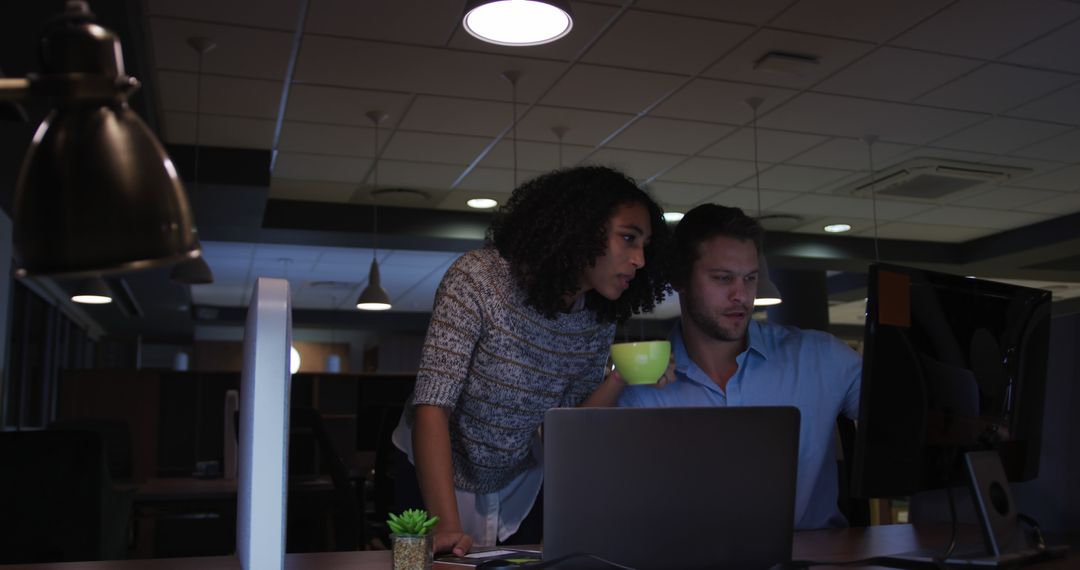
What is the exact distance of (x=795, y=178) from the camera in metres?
6.31

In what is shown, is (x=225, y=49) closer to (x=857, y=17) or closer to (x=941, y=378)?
(x=857, y=17)

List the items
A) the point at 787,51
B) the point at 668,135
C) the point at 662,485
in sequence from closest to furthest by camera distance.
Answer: the point at 662,485 → the point at 787,51 → the point at 668,135

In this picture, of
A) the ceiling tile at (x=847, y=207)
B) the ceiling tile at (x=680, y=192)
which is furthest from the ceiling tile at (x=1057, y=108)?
the ceiling tile at (x=680, y=192)

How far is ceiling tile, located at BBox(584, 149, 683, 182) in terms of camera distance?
5.70 metres

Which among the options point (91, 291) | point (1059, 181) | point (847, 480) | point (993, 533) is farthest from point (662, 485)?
point (91, 291)

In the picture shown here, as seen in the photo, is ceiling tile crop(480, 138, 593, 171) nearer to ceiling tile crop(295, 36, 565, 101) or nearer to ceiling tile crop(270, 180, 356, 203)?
ceiling tile crop(295, 36, 565, 101)

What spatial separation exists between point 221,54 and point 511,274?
9.38ft

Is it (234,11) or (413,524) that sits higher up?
(234,11)

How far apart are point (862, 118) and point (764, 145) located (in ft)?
2.03

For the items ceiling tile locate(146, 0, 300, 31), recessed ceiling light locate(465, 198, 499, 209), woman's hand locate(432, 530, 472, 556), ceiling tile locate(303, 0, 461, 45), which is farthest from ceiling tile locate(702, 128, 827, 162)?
woman's hand locate(432, 530, 472, 556)

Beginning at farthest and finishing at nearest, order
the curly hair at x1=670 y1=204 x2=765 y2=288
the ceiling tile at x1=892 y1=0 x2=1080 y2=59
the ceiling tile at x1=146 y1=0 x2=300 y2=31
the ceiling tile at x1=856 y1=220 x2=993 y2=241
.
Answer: the ceiling tile at x1=856 y1=220 x2=993 y2=241 < the ceiling tile at x1=892 y1=0 x2=1080 y2=59 < the ceiling tile at x1=146 y1=0 x2=300 y2=31 < the curly hair at x1=670 y1=204 x2=765 y2=288

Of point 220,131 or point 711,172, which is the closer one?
point 220,131

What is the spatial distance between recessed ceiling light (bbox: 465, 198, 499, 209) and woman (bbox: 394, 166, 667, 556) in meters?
5.02

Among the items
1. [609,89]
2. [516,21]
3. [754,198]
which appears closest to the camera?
[516,21]
